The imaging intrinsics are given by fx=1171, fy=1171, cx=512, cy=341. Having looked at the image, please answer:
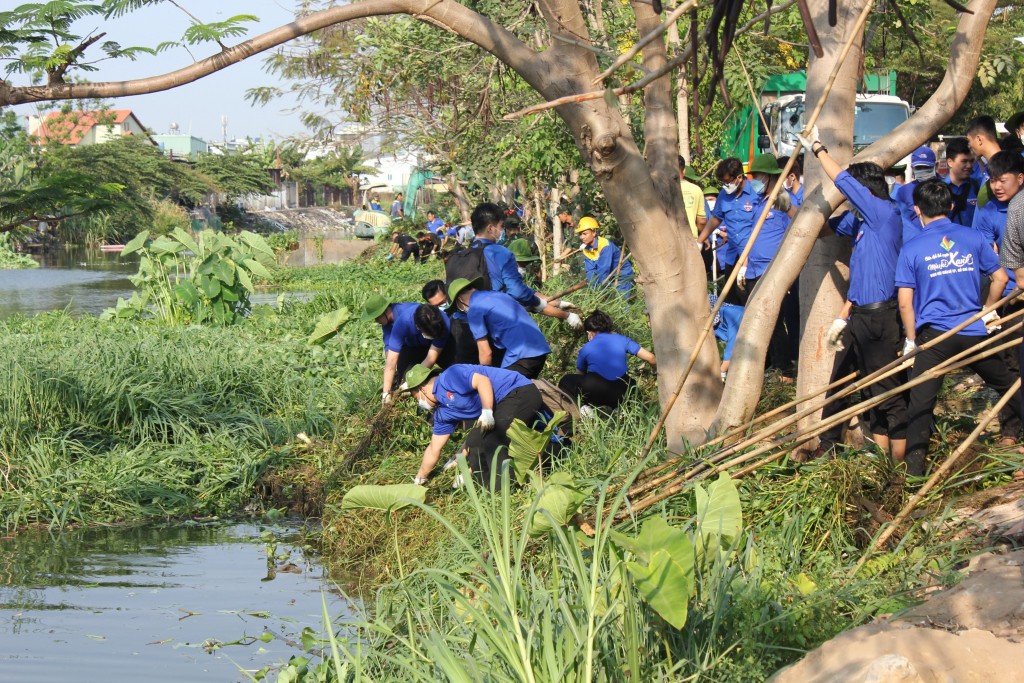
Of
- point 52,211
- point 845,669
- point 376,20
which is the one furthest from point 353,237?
point 845,669

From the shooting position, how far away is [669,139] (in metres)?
5.94

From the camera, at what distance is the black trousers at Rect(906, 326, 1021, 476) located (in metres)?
5.54

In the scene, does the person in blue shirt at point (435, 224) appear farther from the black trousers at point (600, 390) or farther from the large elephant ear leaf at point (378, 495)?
the large elephant ear leaf at point (378, 495)

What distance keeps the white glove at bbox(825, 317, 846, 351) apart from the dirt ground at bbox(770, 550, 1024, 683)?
2.24 metres

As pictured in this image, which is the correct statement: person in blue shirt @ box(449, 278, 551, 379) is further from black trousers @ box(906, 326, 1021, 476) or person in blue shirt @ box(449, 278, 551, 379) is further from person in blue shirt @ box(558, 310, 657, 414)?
black trousers @ box(906, 326, 1021, 476)

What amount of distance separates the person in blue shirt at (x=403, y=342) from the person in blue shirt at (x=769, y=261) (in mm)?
2087

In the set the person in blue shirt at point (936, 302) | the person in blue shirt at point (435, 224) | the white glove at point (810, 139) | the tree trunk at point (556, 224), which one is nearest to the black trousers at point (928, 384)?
the person in blue shirt at point (936, 302)

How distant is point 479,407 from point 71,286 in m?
21.0

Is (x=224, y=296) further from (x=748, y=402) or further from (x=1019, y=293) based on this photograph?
(x=1019, y=293)

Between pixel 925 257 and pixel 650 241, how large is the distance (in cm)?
133

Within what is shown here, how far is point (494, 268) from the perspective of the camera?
26.7 feet

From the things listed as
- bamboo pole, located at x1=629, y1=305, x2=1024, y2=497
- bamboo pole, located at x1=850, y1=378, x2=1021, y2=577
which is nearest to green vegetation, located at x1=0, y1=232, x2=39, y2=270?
bamboo pole, located at x1=629, y1=305, x2=1024, y2=497

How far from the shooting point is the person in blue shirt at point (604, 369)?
7.64 m

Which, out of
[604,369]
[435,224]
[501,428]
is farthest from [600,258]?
[435,224]
